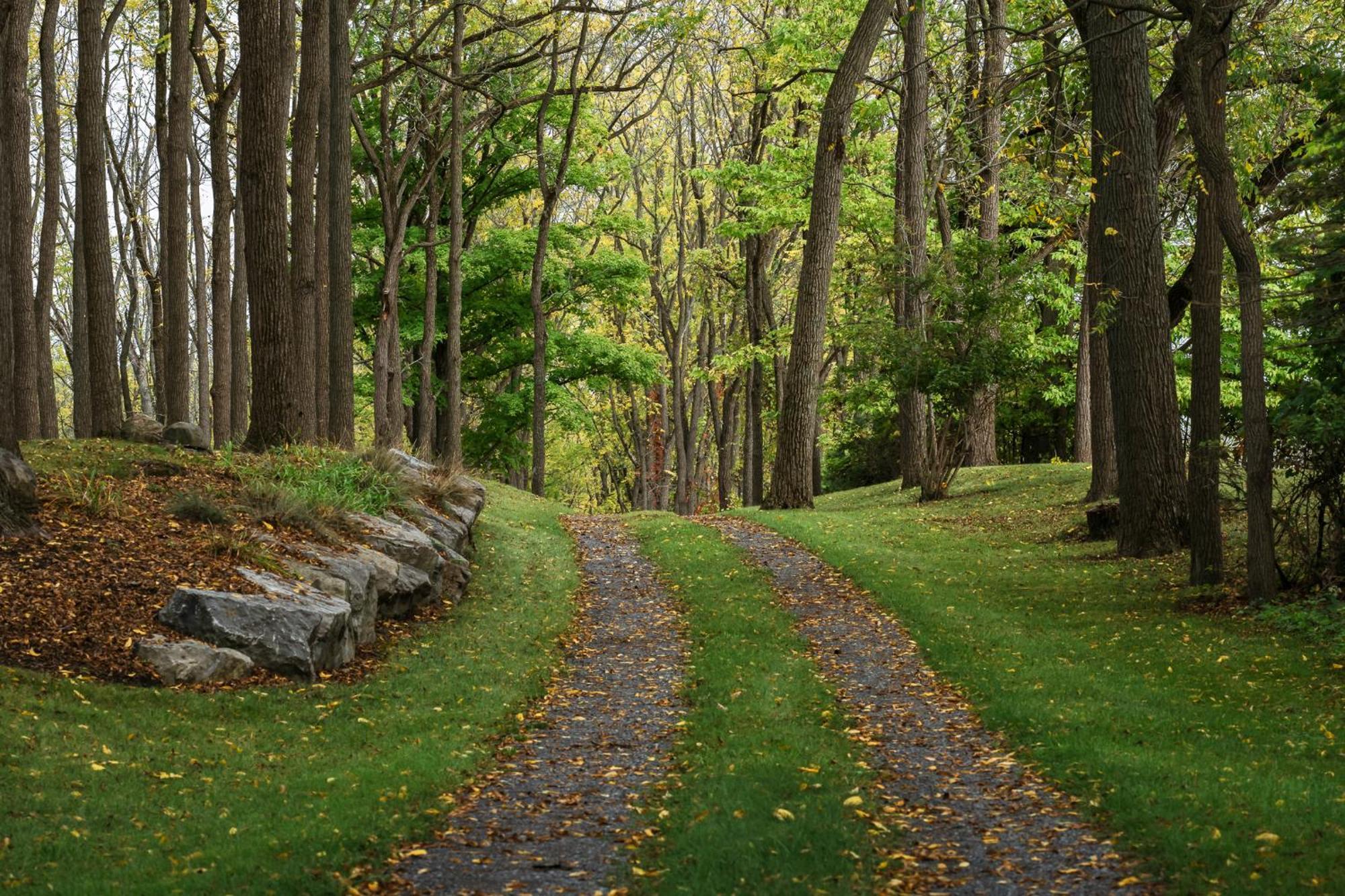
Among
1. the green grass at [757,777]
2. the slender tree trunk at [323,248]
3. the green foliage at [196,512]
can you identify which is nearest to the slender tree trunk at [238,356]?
the slender tree trunk at [323,248]

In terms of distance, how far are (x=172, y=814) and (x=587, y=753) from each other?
3029mm

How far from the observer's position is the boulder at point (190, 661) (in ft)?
29.3

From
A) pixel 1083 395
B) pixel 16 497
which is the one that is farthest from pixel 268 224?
pixel 1083 395

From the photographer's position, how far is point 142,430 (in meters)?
16.9

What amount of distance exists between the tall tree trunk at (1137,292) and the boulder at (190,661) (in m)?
11.4

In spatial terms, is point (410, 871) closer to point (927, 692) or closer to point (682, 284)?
point (927, 692)

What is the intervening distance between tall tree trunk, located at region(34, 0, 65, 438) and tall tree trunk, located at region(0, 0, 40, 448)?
3.21ft

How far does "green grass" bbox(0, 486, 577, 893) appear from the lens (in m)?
5.84

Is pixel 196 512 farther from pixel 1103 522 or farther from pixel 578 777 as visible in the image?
pixel 1103 522

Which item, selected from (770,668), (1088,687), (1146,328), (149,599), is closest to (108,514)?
(149,599)

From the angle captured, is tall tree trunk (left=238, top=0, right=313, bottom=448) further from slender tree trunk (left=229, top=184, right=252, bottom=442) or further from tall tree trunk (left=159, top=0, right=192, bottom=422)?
slender tree trunk (left=229, top=184, right=252, bottom=442)

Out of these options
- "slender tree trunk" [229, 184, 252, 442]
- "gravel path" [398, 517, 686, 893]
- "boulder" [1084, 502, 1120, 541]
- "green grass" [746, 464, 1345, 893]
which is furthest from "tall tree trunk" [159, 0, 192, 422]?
"boulder" [1084, 502, 1120, 541]

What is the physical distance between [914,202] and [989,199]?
7.27ft

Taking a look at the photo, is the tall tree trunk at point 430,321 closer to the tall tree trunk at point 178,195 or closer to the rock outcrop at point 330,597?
the tall tree trunk at point 178,195
